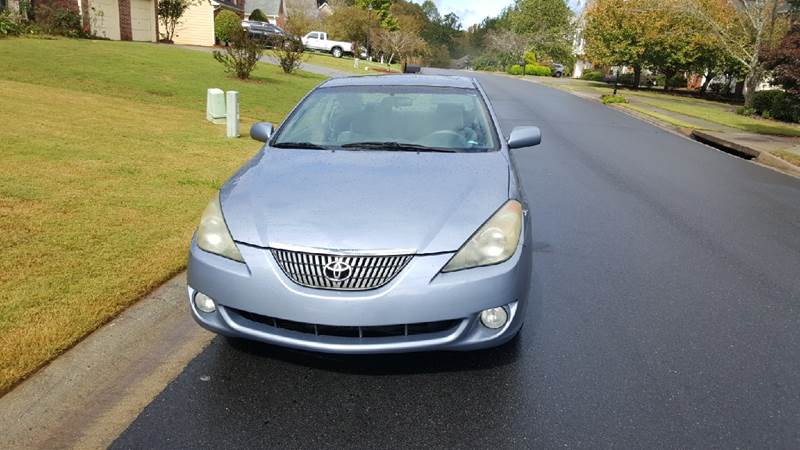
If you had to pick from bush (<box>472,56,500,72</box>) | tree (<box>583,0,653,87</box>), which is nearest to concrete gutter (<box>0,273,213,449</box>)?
tree (<box>583,0,653,87</box>)

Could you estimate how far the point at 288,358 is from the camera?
3410 mm

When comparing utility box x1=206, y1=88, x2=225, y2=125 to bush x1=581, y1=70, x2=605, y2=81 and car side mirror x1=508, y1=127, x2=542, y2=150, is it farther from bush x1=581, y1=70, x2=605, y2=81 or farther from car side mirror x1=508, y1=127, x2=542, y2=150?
bush x1=581, y1=70, x2=605, y2=81

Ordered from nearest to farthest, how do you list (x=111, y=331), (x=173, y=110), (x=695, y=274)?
1. (x=111, y=331)
2. (x=695, y=274)
3. (x=173, y=110)

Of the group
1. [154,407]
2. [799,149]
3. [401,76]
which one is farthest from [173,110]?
[799,149]

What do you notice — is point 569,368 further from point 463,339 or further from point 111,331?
point 111,331

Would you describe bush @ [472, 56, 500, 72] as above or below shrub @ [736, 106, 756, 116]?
above

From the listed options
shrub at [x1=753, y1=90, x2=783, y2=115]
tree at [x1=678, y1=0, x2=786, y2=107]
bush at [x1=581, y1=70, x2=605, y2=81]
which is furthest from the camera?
bush at [x1=581, y1=70, x2=605, y2=81]

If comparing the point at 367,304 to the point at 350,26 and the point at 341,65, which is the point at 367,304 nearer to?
the point at 341,65

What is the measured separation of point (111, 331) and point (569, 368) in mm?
2682

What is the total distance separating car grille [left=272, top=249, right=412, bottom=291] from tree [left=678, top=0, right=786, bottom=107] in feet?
86.1

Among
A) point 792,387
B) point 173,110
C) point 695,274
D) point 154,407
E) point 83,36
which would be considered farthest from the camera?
point 83,36

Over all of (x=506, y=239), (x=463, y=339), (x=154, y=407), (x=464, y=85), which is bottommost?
(x=154, y=407)

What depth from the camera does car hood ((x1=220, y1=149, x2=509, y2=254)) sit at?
9.64ft

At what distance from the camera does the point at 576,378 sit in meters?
3.33
